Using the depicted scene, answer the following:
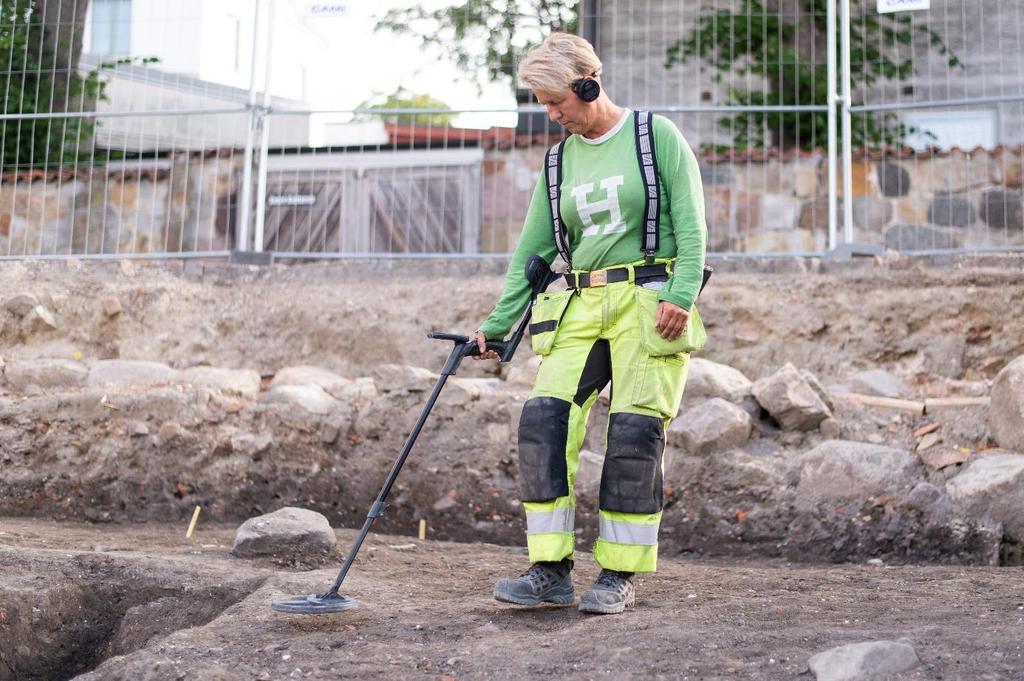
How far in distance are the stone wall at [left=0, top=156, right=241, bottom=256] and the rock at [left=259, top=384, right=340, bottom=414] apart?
7.90 ft

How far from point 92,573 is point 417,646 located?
1647 millimetres

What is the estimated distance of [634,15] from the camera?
10.2 m

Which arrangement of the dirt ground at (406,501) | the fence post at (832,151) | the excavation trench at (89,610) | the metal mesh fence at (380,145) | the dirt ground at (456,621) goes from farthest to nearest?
the metal mesh fence at (380,145), the fence post at (832,151), the excavation trench at (89,610), the dirt ground at (406,501), the dirt ground at (456,621)

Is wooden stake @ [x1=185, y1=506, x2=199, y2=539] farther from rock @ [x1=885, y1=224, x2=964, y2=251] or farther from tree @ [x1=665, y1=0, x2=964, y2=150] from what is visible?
tree @ [x1=665, y1=0, x2=964, y2=150]

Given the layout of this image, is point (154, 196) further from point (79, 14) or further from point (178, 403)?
point (178, 403)

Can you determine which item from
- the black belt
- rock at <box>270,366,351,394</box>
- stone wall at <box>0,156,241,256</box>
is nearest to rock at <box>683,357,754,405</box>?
rock at <box>270,366,351,394</box>

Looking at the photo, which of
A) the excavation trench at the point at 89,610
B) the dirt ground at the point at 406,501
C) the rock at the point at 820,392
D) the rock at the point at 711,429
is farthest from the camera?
the rock at the point at 820,392

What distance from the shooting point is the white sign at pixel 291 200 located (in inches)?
345

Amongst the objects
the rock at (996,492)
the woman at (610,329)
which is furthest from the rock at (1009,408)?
the woman at (610,329)

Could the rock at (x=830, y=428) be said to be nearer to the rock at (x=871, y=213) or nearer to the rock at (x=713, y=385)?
the rock at (x=713, y=385)

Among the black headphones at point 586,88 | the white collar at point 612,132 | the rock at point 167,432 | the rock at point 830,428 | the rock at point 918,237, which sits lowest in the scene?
the rock at point 167,432

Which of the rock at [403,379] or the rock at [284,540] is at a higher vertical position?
the rock at [403,379]

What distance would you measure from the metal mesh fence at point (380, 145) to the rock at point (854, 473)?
2937 millimetres

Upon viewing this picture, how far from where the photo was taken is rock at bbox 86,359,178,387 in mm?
7305
